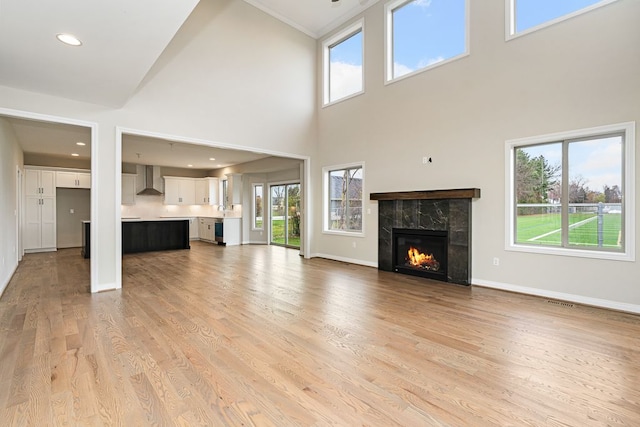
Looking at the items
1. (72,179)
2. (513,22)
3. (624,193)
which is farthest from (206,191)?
(624,193)

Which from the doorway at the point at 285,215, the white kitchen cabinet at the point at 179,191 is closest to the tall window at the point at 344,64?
the doorway at the point at 285,215

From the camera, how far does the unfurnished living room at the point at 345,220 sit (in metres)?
2.09

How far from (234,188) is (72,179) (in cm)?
457

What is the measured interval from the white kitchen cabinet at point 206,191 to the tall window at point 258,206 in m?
1.83

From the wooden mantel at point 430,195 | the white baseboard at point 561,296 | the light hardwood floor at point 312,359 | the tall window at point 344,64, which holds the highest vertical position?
the tall window at point 344,64

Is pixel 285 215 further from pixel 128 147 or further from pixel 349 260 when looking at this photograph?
pixel 128 147

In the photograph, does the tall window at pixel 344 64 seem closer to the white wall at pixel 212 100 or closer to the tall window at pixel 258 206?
the white wall at pixel 212 100

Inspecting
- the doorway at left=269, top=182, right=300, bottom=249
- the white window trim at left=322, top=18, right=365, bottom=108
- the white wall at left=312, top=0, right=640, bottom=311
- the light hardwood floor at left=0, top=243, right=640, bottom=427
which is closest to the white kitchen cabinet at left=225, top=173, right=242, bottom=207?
the doorway at left=269, top=182, right=300, bottom=249

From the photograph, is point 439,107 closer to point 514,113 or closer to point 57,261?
point 514,113

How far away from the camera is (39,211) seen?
8422mm

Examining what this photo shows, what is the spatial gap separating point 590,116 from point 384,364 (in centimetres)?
399

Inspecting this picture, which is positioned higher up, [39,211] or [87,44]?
[87,44]

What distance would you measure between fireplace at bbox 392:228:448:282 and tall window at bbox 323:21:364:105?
3317mm

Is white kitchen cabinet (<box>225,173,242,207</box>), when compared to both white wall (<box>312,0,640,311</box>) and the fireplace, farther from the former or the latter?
the fireplace
